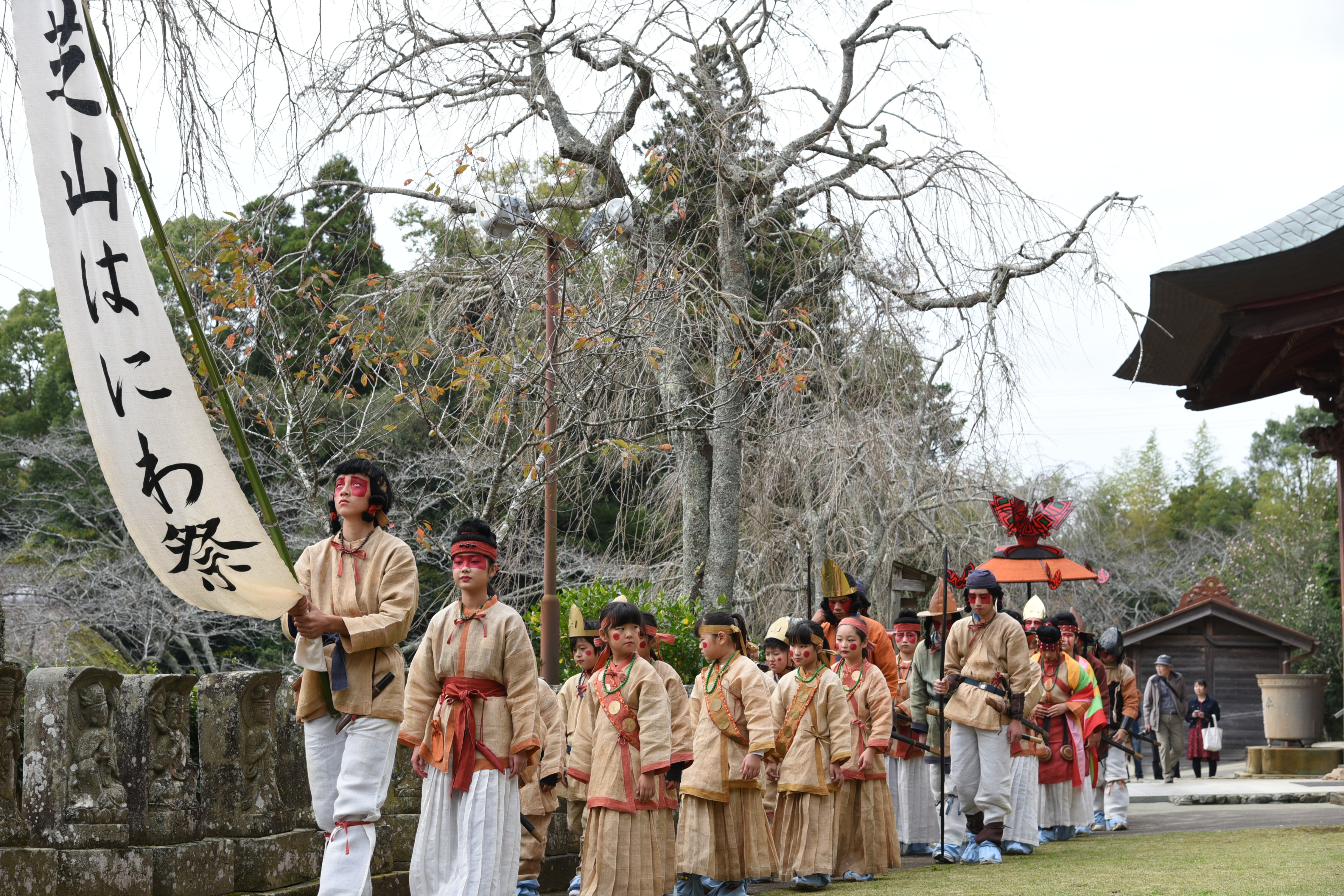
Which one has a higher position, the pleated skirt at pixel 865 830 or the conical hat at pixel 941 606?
the conical hat at pixel 941 606

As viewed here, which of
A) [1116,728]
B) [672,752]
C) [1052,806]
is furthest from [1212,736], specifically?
[672,752]

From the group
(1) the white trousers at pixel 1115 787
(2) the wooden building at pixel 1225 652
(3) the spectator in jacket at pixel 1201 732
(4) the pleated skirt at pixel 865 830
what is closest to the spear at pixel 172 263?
(4) the pleated skirt at pixel 865 830

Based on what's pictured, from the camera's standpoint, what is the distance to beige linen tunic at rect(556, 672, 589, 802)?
7.86 m

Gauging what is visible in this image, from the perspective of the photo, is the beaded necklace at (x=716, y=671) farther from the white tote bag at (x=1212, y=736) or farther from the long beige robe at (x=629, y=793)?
the white tote bag at (x=1212, y=736)

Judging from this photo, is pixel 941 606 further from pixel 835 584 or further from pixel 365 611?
pixel 365 611

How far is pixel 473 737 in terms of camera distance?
→ 5914mm

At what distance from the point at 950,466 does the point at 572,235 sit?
8.73 m

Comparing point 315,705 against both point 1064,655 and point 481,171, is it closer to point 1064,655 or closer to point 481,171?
point 481,171

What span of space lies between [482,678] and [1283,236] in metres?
7.02

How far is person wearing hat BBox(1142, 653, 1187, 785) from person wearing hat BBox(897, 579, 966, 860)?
33.6 ft

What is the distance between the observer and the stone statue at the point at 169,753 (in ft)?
19.5

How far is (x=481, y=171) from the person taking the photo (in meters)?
8.60

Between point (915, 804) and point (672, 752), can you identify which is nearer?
point (672, 752)

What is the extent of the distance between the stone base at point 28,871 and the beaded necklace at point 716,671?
3973 mm
